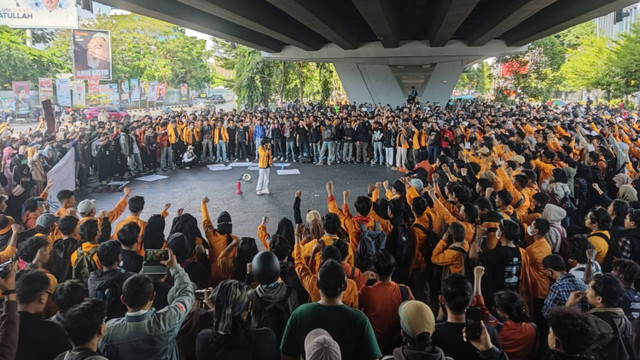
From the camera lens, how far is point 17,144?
37.8 feet

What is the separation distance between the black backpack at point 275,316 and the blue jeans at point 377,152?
14.1 meters

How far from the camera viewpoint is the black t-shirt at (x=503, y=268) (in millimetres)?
4238

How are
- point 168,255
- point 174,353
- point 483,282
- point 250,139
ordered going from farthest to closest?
point 250,139 < point 483,282 < point 168,255 < point 174,353

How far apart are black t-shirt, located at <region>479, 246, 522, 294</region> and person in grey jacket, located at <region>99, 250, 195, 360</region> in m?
3.23

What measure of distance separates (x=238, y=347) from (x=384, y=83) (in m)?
33.0

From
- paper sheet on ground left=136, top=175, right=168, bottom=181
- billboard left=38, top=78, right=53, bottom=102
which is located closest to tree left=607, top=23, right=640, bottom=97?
paper sheet on ground left=136, top=175, right=168, bottom=181

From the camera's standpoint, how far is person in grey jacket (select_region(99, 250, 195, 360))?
2627 mm

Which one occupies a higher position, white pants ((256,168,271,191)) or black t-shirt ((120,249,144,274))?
white pants ((256,168,271,191))

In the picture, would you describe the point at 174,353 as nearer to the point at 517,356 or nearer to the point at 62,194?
the point at 517,356

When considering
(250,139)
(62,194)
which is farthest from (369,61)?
(62,194)

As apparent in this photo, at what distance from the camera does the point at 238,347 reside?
243 cm

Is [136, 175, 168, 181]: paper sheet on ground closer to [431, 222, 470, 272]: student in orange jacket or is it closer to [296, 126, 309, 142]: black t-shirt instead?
[296, 126, 309, 142]: black t-shirt

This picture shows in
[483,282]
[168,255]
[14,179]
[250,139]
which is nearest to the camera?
[168,255]

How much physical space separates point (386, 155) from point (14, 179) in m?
12.6
